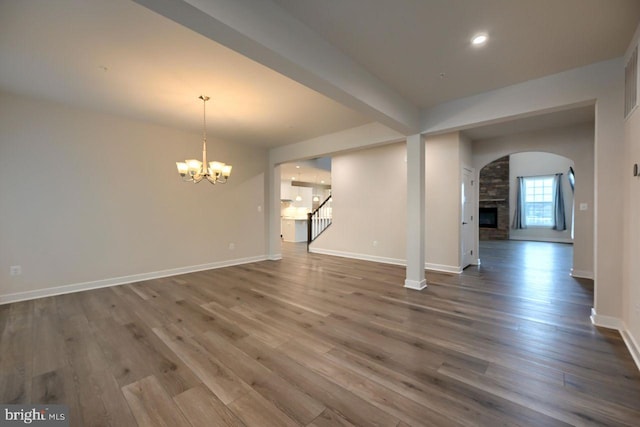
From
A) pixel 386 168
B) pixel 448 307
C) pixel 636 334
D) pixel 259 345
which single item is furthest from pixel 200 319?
pixel 386 168

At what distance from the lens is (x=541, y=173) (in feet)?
32.3

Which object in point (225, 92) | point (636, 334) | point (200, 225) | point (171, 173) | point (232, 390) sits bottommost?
point (232, 390)

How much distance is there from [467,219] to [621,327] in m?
3.15

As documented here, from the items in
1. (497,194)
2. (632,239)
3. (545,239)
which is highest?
(497,194)

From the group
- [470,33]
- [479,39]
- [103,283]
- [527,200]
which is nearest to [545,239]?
[527,200]

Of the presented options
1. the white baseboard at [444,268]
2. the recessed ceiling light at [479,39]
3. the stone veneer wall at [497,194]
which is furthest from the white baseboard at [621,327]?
the stone veneer wall at [497,194]

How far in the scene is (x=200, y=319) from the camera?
290 centimetres

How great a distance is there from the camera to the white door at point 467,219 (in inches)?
207

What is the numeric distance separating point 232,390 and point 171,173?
4281 mm

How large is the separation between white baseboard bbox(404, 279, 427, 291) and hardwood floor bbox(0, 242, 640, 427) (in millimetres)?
117

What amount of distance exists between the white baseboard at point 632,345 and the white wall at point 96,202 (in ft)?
19.1

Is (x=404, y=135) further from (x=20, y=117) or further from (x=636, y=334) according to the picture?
(x=20, y=117)

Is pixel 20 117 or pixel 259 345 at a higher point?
pixel 20 117

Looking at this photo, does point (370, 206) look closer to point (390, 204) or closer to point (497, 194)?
point (390, 204)
